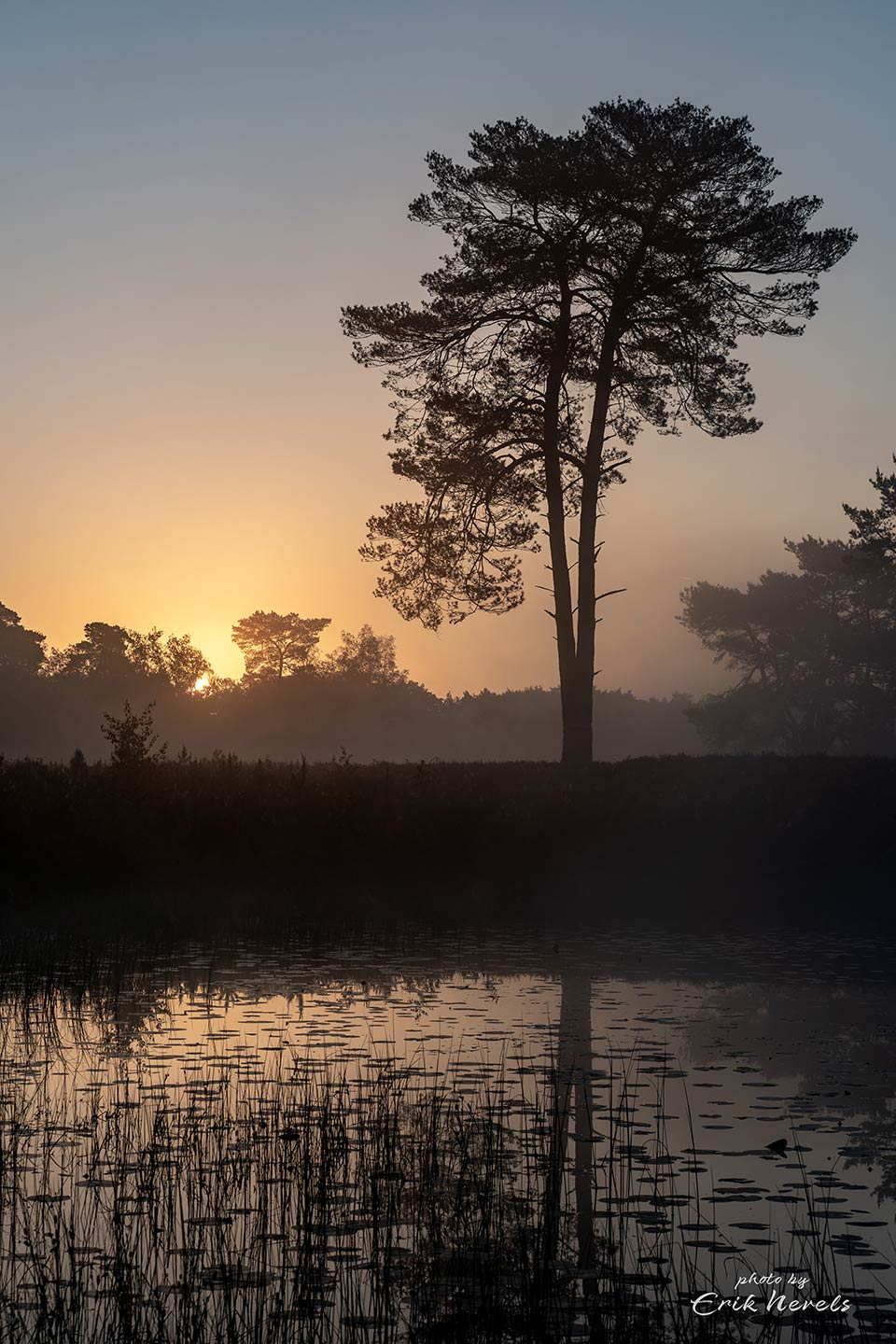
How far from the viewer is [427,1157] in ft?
26.3

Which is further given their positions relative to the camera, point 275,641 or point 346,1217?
point 275,641

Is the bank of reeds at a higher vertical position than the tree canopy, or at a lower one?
lower

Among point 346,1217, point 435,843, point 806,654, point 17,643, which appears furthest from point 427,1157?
point 17,643

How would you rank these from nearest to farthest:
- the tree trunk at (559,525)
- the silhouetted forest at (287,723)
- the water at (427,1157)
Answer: the water at (427,1157) < the tree trunk at (559,525) < the silhouetted forest at (287,723)

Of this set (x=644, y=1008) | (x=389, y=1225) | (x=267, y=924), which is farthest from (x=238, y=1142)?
(x=267, y=924)

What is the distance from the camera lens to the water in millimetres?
6020

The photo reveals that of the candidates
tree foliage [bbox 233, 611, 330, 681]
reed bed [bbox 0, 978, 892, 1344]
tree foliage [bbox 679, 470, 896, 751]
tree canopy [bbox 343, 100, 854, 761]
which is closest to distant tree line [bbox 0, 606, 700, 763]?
tree foliage [bbox 233, 611, 330, 681]

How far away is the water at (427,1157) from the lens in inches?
237

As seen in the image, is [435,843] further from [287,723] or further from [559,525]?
[287,723]

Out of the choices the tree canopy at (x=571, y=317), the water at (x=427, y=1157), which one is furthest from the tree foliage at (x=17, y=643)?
the water at (x=427, y=1157)

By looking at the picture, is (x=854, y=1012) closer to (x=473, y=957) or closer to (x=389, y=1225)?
(x=473, y=957)

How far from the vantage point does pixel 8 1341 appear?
5496mm

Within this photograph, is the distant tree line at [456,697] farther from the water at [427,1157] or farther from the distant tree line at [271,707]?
the water at [427,1157]

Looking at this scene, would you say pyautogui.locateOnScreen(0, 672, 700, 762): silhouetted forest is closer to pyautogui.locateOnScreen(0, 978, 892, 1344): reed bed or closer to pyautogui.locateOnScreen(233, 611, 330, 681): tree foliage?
pyautogui.locateOnScreen(233, 611, 330, 681): tree foliage
